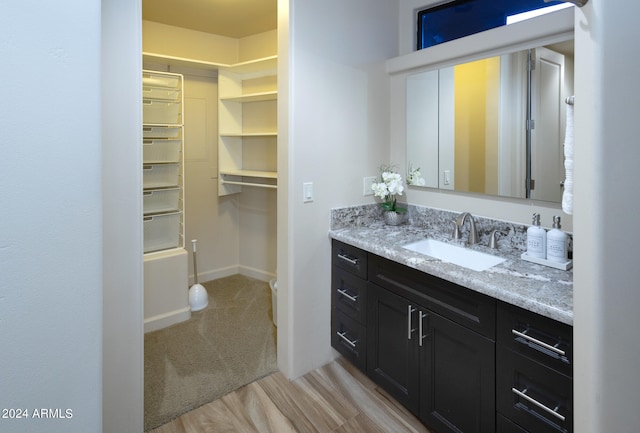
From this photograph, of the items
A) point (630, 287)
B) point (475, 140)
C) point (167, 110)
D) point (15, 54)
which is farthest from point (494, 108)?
point (167, 110)

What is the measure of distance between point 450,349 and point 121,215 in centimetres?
150

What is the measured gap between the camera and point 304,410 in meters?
1.99

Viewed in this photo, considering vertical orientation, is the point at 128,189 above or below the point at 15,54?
below

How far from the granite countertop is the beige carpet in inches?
40.7

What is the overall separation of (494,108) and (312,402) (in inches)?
73.2

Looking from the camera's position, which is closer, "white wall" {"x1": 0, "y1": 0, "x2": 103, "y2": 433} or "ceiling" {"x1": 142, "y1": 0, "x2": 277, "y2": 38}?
"white wall" {"x1": 0, "y1": 0, "x2": 103, "y2": 433}

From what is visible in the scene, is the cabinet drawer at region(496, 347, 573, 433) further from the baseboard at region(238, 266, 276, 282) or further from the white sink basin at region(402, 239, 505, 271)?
the baseboard at region(238, 266, 276, 282)

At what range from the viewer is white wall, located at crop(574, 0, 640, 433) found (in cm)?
97

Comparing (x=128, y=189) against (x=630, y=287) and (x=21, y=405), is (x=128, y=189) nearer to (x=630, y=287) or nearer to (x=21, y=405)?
(x=21, y=405)

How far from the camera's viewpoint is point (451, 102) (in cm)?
219

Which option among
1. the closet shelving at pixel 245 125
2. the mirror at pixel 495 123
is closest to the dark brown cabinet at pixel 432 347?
the mirror at pixel 495 123

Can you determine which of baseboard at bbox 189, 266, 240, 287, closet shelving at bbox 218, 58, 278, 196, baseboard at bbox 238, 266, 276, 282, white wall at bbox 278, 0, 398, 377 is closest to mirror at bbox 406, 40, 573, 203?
white wall at bbox 278, 0, 398, 377

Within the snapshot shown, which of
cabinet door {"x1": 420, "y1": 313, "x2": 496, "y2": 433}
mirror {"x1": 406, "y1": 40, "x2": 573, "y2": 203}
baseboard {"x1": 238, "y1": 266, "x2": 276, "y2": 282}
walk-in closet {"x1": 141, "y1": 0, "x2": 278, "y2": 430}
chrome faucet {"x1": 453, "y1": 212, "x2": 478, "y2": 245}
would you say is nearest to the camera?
cabinet door {"x1": 420, "y1": 313, "x2": 496, "y2": 433}

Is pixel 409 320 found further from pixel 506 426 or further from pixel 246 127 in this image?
pixel 246 127
